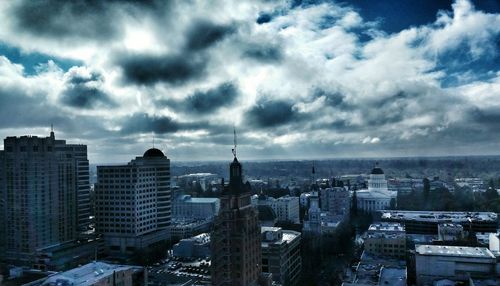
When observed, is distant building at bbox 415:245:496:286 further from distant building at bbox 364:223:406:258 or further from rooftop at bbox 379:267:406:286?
distant building at bbox 364:223:406:258

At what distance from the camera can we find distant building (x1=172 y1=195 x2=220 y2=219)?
40750mm

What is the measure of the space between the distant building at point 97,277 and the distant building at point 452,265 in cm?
1078

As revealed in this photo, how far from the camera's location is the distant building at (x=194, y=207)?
40.8 m

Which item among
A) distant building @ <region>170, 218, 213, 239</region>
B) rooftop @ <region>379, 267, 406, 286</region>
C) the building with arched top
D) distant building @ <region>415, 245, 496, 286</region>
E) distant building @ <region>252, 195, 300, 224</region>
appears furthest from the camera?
the building with arched top

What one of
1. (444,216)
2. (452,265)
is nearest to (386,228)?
(444,216)

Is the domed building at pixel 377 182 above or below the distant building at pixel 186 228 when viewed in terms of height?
above

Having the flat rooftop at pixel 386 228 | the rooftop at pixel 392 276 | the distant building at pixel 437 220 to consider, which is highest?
the flat rooftop at pixel 386 228

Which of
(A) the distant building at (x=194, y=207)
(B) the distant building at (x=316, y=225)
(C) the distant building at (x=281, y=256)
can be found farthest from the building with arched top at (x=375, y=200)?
(C) the distant building at (x=281, y=256)

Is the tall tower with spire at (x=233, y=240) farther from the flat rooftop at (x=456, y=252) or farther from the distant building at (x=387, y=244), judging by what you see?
the distant building at (x=387, y=244)

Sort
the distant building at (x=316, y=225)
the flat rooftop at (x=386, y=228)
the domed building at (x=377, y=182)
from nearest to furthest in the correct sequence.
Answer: the flat rooftop at (x=386, y=228) < the distant building at (x=316, y=225) < the domed building at (x=377, y=182)

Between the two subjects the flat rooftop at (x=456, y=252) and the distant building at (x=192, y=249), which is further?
the distant building at (x=192, y=249)

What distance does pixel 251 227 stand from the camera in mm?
15398

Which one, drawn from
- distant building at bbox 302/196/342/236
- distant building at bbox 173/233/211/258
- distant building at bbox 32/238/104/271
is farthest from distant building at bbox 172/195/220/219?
distant building at bbox 32/238/104/271

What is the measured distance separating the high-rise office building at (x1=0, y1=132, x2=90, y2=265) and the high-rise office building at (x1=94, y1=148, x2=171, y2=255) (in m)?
2.63
